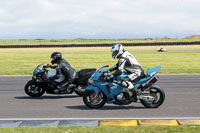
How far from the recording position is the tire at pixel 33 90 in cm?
1148

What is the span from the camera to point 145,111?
8.70 m

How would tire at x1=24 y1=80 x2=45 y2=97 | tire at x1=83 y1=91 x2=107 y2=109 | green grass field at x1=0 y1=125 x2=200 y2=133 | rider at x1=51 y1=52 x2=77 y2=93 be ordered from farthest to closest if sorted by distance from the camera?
tire at x1=24 y1=80 x2=45 y2=97, rider at x1=51 y1=52 x2=77 y2=93, tire at x1=83 y1=91 x2=107 y2=109, green grass field at x1=0 y1=125 x2=200 y2=133

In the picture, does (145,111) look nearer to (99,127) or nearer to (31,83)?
(99,127)

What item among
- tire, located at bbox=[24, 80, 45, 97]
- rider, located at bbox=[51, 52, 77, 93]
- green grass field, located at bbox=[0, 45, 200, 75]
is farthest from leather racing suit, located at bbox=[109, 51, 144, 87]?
green grass field, located at bbox=[0, 45, 200, 75]

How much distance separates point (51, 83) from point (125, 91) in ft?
10.8

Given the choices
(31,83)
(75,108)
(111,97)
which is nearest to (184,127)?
(111,97)

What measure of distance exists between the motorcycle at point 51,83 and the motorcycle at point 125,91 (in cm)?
217

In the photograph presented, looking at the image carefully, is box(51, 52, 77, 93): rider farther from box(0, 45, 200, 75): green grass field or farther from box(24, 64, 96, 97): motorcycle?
box(0, 45, 200, 75): green grass field

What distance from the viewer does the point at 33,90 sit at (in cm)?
Answer: 1152

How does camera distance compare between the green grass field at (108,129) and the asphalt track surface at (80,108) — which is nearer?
the green grass field at (108,129)

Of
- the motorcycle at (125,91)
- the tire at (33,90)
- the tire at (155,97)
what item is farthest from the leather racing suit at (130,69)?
the tire at (33,90)

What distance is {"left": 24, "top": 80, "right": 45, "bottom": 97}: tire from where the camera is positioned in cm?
1148

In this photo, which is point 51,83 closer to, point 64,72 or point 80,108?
point 64,72

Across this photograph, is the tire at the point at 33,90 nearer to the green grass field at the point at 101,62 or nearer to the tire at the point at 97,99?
the tire at the point at 97,99
